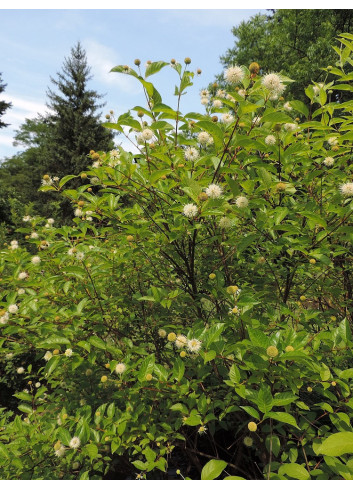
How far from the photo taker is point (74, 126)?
1817 cm

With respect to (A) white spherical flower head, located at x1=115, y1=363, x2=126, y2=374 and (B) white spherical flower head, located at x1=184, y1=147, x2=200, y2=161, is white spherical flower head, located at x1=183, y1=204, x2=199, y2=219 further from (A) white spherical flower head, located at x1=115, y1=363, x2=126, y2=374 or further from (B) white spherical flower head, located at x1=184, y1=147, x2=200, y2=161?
(A) white spherical flower head, located at x1=115, y1=363, x2=126, y2=374

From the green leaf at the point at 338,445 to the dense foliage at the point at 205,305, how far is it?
0.31m

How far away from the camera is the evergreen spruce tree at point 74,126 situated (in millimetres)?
17750

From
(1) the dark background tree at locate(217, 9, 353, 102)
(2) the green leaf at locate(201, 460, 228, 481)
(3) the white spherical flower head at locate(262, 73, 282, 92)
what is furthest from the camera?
(1) the dark background tree at locate(217, 9, 353, 102)

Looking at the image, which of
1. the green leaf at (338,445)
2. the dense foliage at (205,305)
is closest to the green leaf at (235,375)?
the dense foliage at (205,305)

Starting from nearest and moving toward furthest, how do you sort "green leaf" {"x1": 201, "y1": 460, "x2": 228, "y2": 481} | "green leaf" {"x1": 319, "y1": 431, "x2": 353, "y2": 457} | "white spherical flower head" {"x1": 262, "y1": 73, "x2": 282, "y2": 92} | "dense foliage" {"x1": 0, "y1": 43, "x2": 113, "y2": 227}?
"green leaf" {"x1": 319, "y1": 431, "x2": 353, "y2": 457} → "green leaf" {"x1": 201, "y1": 460, "x2": 228, "y2": 481} → "white spherical flower head" {"x1": 262, "y1": 73, "x2": 282, "y2": 92} → "dense foliage" {"x1": 0, "y1": 43, "x2": 113, "y2": 227}

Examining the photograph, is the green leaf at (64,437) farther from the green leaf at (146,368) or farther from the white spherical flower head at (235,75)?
the white spherical flower head at (235,75)

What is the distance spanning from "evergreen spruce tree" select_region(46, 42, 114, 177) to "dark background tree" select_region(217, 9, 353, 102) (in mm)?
8023

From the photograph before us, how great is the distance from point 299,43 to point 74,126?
1263 centimetres

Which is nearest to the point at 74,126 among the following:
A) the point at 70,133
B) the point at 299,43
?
the point at 70,133

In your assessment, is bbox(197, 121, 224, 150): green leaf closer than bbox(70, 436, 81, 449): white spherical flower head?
Yes

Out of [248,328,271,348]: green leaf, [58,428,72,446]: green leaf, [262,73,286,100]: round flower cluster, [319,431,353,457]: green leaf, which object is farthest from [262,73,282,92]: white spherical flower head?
[58,428,72,446]: green leaf

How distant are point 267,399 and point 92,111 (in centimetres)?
2100

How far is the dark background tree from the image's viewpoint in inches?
448
